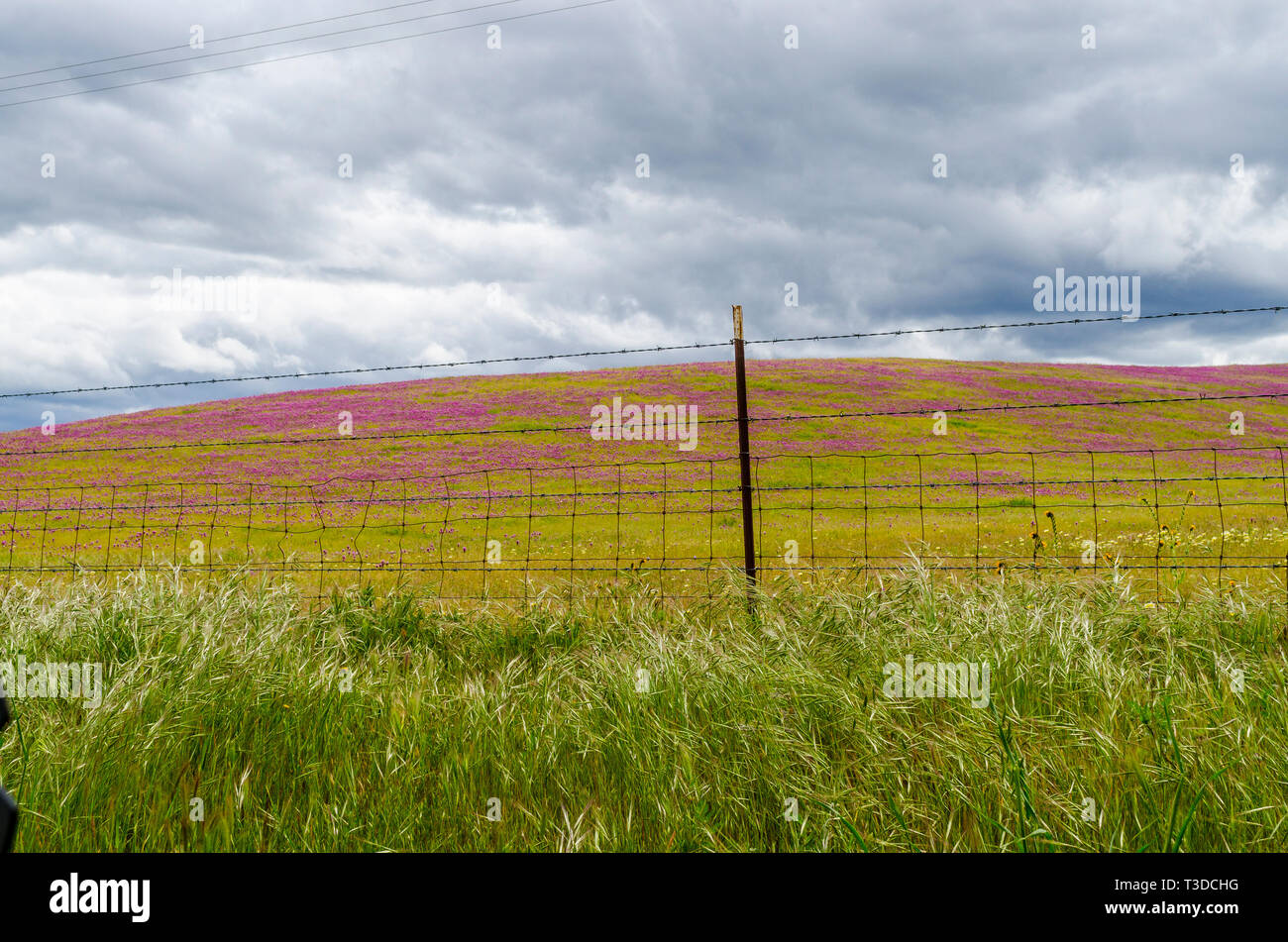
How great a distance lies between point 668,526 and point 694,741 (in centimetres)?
1570

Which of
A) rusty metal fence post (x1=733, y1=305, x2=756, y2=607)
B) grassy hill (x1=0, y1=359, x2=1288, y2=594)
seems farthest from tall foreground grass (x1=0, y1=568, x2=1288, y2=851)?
grassy hill (x1=0, y1=359, x2=1288, y2=594)

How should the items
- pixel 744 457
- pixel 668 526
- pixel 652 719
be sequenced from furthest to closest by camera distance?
pixel 668 526 → pixel 744 457 → pixel 652 719

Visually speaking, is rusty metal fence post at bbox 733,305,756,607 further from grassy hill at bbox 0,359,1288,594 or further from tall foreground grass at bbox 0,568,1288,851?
tall foreground grass at bbox 0,568,1288,851

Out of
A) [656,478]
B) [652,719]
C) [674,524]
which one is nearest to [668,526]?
[674,524]

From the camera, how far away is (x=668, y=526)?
2006 centimetres

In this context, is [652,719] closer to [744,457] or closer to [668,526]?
[744,457]

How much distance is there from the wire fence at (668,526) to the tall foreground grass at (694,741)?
1.71 metres

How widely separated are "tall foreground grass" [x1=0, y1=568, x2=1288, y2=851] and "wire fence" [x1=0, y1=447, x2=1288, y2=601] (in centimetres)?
171

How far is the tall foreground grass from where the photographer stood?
3727 millimetres

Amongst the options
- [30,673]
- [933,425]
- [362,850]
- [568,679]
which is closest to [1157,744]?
[568,679]

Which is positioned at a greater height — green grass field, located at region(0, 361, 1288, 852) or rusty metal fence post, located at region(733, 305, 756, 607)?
rusty metal fence post, located at region(733, 305, 756, 607)
